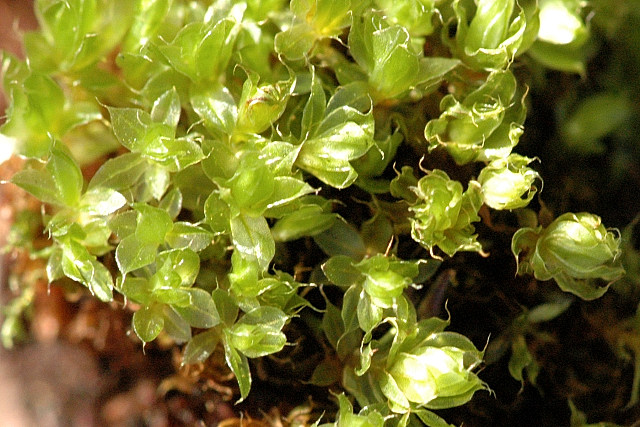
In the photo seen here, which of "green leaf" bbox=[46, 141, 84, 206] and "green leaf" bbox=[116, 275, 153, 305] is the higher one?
"green leaf" bbox=[46, 141, 84, 206]

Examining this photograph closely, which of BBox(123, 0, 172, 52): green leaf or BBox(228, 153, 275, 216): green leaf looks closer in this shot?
BBox(228, 153, 275, 216): green leaf

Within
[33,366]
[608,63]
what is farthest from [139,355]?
[608,63]

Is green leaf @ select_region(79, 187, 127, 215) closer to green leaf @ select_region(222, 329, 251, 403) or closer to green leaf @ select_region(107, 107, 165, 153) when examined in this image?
green leaf @ select_region(107, 107, 165, 153)

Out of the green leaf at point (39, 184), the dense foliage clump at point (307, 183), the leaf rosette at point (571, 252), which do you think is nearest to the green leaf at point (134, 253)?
the dense foliage clump at point (307, 183)

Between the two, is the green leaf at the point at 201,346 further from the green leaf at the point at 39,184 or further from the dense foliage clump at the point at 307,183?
the green leaf at the point at 39,184

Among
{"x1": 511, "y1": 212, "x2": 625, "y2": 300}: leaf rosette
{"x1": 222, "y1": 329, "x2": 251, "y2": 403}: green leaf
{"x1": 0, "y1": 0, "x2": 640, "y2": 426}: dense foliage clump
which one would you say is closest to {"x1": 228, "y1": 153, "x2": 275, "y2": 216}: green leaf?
{"x1": 0, "y1": 0, "x2": 640, "y2": 426}: dense foliage clump

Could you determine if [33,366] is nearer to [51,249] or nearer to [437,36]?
[51,249]
